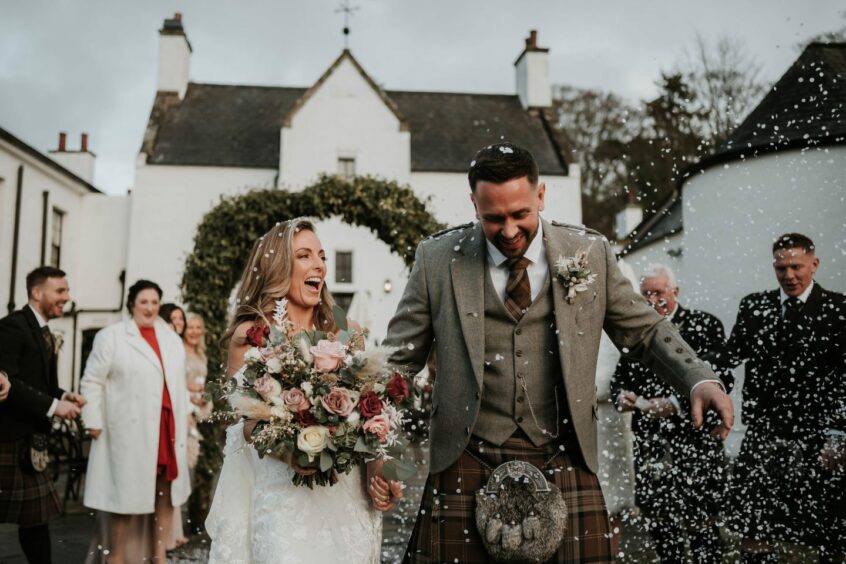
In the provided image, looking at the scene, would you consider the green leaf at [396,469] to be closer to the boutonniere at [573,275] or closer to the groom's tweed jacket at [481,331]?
the groom's tweed jacket at [481,331]

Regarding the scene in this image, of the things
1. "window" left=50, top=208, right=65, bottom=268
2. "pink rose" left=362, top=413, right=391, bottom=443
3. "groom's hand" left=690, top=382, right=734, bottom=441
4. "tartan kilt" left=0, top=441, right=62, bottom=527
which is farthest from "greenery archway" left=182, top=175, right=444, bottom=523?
"window" left=50, top=208, right=65, bottom=268

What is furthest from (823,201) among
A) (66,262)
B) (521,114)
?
(66,262)

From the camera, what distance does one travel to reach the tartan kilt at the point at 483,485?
2.71 meters

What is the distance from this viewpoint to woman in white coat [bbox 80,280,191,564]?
549cm

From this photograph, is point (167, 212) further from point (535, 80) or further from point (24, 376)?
point (24, 376)

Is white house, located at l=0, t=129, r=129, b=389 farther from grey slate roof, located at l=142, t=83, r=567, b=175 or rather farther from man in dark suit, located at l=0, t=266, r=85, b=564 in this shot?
man in dark suit, located at l=0, t=266, r=85, b=564

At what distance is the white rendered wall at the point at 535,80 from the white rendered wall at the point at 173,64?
500 inches

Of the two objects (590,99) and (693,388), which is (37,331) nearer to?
(693,388)

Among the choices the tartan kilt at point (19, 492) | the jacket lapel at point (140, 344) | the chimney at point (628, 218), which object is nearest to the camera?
the tartan kilt at point (19, 492)

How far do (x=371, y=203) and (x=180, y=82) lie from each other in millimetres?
19503

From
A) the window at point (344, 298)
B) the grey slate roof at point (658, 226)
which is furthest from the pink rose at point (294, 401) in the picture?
the window at point (344, 298)

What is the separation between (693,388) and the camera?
256cm

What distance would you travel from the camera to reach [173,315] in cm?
771

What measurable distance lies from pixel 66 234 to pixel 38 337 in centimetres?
2002
